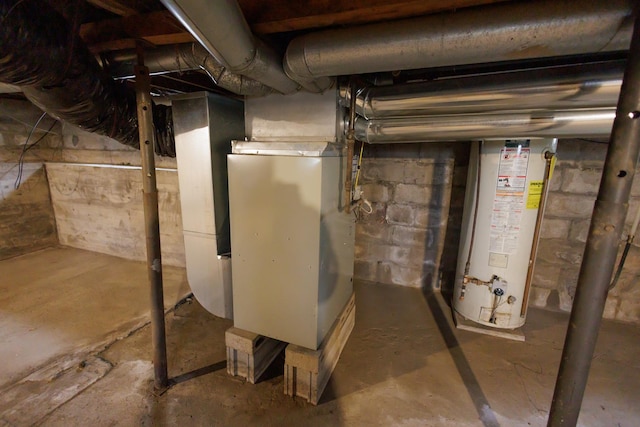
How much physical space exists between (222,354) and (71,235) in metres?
3.27

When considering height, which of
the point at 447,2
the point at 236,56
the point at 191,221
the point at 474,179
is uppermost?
the point at 447,2

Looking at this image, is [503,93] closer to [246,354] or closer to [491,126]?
[491,126]

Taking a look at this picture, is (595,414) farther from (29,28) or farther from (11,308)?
(11,308)

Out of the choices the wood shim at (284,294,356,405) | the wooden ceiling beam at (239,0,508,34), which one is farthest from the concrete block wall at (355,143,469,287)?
the wooden ceiling beam at (239,0,508,34)

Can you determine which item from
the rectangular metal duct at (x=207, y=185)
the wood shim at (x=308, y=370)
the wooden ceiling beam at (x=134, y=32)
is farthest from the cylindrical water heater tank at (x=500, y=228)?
the wooden ceiling beam at (x=134, y=32)

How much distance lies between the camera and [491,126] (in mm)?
1461

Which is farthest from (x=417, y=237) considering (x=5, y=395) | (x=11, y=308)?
(x=11, y=308)

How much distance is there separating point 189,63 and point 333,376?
5.86 ft

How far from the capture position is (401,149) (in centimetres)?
244

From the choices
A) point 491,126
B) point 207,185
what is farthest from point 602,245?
point 207,185

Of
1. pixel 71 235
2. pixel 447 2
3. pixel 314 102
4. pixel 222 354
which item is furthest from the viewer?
pixel 71 235

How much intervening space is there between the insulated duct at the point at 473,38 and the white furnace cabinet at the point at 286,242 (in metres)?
0.43

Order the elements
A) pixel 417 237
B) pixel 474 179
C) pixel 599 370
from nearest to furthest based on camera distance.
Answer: pixel 599 370
pixel 474 179
pixel 417 237

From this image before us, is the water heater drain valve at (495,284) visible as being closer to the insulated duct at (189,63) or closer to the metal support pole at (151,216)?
the insulated duct at (189,63)
